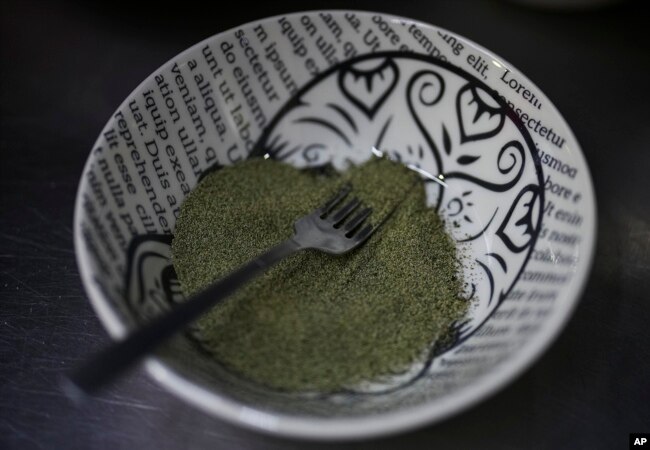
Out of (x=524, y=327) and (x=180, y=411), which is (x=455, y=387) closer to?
(x=524, y=327)

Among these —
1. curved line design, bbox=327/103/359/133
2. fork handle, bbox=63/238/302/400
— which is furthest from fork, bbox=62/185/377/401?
curved line design, bbox=327/103/359/133

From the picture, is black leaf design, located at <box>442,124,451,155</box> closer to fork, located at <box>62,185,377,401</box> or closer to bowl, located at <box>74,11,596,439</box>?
bowl, located at <box>74,11,596,439</box>

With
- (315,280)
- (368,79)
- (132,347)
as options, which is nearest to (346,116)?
(368,79)

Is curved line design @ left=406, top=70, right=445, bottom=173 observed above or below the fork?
above

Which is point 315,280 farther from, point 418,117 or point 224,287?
point 418,117

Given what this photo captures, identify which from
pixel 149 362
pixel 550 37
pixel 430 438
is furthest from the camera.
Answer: pixel 550 37

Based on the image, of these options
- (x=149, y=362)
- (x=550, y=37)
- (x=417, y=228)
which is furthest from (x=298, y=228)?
(x=550, y=37)

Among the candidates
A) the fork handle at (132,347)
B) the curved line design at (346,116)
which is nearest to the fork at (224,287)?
the fork handle at (132,347)

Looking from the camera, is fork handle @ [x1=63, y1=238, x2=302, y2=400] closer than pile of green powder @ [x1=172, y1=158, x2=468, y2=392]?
Yes
